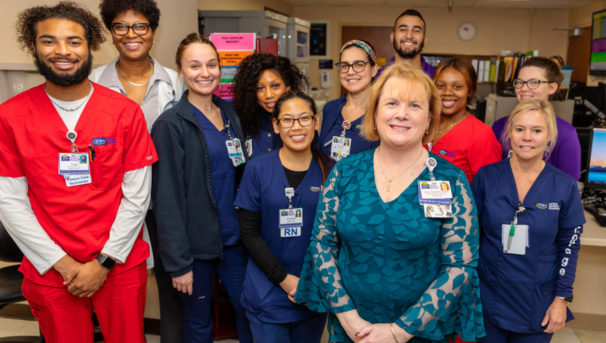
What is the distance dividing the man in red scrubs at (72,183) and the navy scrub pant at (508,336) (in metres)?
1.48

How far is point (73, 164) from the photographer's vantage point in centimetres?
155

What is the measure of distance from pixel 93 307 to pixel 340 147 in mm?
1308

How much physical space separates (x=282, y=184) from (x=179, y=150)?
0.47 m

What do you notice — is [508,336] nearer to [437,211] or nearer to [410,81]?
[437,211]

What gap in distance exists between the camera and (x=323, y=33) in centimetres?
861

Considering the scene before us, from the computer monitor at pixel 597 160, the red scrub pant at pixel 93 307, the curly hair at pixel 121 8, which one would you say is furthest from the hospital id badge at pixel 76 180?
the computer monitor at pixel 597 160

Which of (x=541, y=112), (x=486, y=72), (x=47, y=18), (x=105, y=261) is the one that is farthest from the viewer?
(x=486, y=72)

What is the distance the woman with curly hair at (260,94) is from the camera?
2.11 m

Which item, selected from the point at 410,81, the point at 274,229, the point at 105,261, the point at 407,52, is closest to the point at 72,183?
the point at 105,261

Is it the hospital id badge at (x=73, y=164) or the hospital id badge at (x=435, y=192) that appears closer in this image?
the hospital id badge at (x=435, y=192)

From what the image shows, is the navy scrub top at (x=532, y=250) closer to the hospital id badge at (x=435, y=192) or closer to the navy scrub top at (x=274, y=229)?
the hospital id badge at (x=435, y=192)

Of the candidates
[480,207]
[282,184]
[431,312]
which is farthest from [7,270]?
[480,207]

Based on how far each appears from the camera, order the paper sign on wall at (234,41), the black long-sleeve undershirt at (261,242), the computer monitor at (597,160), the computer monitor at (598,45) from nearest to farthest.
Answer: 1. the black long-sleeve undershirt at (261,242)
2. the paper sign on wall at (234,41)
3. the computer monitor at (597,160)
4. the computer monitor at (598,45)

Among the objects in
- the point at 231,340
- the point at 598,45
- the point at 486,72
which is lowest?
the point at 231,340
